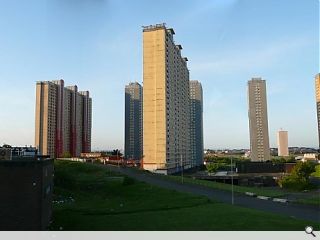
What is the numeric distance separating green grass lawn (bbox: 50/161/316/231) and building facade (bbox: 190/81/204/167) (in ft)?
306

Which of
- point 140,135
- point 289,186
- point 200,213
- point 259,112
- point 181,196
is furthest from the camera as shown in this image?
point 259,112

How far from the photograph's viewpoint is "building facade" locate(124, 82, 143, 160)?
5694 inches

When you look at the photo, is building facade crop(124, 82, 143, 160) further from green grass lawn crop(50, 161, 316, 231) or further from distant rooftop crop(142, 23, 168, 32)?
green grass lawn crop(50, 161, 316, 231)

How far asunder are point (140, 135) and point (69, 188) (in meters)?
91.3

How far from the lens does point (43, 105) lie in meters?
104

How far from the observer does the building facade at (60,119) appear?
103812 millimetres

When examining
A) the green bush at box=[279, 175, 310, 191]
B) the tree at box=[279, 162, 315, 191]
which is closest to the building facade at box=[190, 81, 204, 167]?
the tree at box=[279, 162, 315, 191]

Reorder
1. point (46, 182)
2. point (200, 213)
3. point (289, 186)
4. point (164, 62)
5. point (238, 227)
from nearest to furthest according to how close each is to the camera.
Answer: point (238, 227) → point (46, 182) → point (200, 213) → point (289, 186) → point (164, 62)

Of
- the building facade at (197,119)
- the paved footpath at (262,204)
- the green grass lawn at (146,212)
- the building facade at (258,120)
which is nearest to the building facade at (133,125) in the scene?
the building facade at (197,119)

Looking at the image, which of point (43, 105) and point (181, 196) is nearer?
point (181, 196)

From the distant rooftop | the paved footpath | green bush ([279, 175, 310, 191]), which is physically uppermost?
the distant rooftop

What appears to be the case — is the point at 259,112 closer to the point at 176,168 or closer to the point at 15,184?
the point at 176,168

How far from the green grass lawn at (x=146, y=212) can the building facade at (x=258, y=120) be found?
110261mm

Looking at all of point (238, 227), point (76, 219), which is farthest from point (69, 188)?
point (238, 227)
